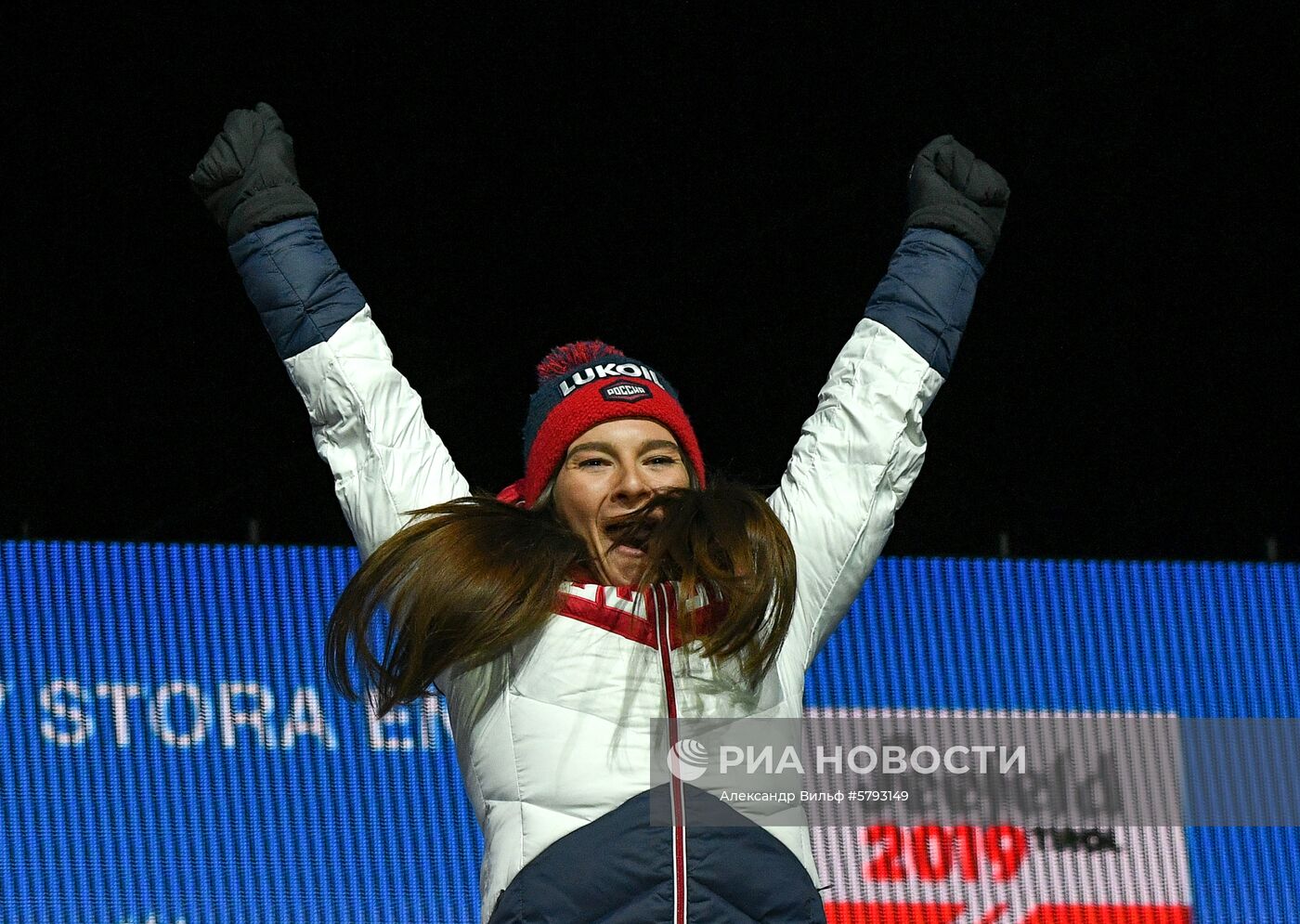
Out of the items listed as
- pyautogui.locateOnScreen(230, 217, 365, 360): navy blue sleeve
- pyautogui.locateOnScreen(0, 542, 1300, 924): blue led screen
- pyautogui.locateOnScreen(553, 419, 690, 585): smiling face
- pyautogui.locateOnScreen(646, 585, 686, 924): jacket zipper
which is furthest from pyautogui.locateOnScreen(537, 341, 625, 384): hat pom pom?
pyautogui.locateOnScreen(0, 542, 1300, 924): blue led screen

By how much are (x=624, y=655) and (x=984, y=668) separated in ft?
7.02

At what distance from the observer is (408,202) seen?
4160 millimetres

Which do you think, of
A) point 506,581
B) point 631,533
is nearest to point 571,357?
point 631,533

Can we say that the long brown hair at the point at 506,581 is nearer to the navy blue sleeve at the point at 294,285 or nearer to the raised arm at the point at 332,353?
the raised arm at the point at 332,353

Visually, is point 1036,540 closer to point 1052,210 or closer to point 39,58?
point 1052,210

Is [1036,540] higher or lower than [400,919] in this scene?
higher

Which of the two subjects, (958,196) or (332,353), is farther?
(958,196)

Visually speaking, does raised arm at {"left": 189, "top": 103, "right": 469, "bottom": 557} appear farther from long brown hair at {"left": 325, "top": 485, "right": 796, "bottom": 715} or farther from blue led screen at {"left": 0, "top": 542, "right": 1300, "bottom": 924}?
blue led screen at {"left": 0, "top": 542, "right": 1300, "bottom": 924}

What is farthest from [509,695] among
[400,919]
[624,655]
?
[400,919]

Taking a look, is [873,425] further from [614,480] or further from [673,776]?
[673,776]

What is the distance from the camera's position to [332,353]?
1551mm

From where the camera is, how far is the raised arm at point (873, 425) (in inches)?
60.7

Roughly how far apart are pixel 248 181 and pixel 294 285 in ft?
0.43

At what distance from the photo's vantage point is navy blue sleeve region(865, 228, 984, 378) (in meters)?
1.62
